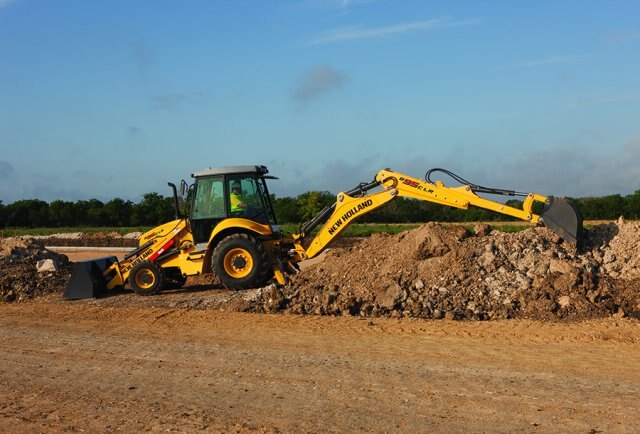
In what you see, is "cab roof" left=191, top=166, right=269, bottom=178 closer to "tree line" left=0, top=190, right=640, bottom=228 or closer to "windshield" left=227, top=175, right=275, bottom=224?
"windshield" left=227, top=175, right=275, bottom=224

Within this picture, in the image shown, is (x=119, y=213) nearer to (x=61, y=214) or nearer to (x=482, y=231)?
(x=61, y=214)

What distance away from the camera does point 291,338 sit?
10.5 m

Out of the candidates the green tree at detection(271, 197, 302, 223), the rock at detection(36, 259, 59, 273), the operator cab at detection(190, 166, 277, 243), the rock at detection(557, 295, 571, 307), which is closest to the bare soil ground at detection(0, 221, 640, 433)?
the rock at detection(557, 295, 571, 307)

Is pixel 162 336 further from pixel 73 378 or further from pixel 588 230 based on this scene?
pixel 588 230

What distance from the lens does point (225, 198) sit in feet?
46.8

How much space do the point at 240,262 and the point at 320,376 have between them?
6010 mm

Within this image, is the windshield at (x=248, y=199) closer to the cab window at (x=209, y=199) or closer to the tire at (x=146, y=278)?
the cab window at (x=209, y=199)

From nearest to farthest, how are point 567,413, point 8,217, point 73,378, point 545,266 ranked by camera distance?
point 567,413 < point 73,378 < point 545,266 < point 8,217

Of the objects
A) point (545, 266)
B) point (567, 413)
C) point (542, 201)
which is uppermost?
point (542, 201)

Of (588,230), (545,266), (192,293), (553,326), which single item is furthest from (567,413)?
(192,293)

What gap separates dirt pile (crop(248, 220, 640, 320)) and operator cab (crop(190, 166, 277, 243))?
1.75m

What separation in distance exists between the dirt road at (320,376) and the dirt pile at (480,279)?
2.00 ft

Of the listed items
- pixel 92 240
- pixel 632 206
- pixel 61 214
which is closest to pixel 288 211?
pixel 92 240

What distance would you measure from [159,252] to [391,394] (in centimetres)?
847
